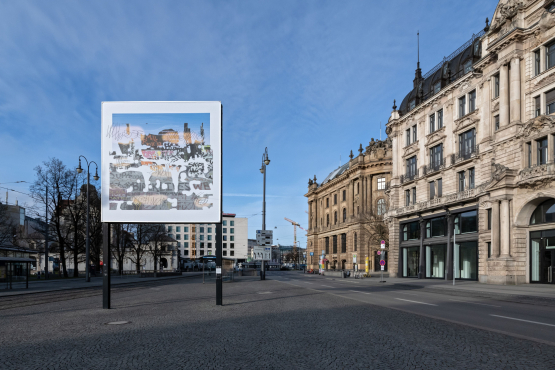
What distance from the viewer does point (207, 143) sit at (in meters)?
15.3

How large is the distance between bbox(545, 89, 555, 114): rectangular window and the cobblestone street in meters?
23.5

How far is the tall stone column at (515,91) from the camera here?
106 ft

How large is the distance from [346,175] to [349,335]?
77.1m

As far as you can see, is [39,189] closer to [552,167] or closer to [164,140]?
[164,140]

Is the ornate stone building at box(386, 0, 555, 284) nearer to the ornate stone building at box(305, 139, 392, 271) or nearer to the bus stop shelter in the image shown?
the ornate stone building at box(305, 139, 392, 271)

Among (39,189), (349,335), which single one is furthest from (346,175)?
(349,335)

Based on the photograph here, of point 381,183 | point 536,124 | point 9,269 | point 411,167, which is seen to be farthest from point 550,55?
point 381,183

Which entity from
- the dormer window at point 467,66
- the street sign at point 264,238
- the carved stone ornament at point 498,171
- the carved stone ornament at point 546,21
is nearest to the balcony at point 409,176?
the dormer window at point 467,66

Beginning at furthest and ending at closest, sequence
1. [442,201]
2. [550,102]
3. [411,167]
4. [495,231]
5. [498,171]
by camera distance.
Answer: [411,167]
[442,201]
[495,231]
[498,171]
[550,102]

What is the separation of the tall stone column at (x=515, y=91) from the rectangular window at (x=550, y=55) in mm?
1969

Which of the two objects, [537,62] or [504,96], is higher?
[537,62]

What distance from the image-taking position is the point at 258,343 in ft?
27.3

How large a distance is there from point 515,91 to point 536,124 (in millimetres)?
3439

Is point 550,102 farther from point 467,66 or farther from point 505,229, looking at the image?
point 467,66
